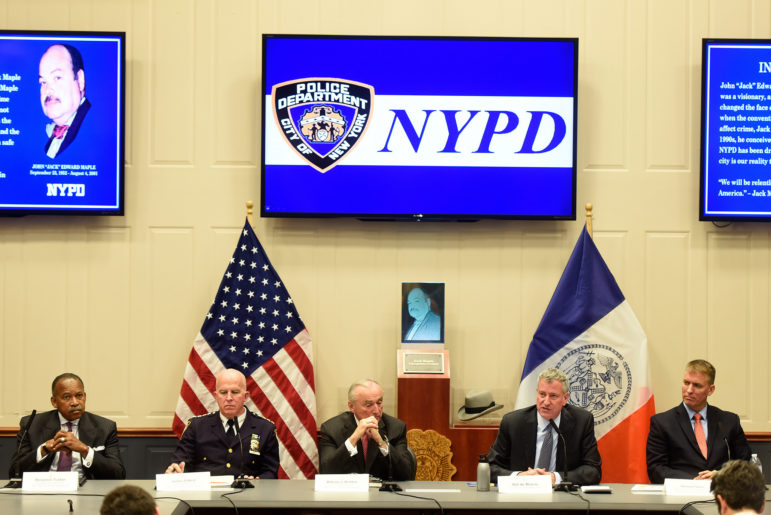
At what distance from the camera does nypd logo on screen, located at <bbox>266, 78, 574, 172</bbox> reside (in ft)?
20.0

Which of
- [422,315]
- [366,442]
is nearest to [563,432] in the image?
[366,442]

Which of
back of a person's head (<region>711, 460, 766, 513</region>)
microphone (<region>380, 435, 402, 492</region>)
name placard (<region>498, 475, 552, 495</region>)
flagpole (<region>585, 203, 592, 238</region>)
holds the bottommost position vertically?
microphone (<region>380, 435, 402, 492</region>)

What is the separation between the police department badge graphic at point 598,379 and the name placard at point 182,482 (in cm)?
256

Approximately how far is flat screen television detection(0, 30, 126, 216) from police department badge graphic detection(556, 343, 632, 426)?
3.11 m

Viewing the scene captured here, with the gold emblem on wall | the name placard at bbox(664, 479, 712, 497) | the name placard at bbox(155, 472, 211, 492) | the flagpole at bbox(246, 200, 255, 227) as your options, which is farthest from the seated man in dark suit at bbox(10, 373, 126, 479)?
the name placard at bbox(664, 479, 712, 497)

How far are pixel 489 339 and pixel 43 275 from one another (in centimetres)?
296

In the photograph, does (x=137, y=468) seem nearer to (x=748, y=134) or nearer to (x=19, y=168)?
(x=19, y=168)

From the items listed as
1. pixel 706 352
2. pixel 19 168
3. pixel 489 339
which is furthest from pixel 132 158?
pixel 706 352

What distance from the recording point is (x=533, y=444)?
16.7ft

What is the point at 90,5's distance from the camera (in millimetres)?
6180

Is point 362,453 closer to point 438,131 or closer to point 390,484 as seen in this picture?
point 390,484

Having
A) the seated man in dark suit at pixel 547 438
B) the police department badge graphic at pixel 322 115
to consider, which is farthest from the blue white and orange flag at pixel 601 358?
the police department badge graphic at pixel 322 115

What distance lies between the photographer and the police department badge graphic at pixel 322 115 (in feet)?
19.9

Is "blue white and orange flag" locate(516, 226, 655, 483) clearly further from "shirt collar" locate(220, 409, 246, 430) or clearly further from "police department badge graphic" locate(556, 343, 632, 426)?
"shirt collar" locate(220, 409, 246, 430)
